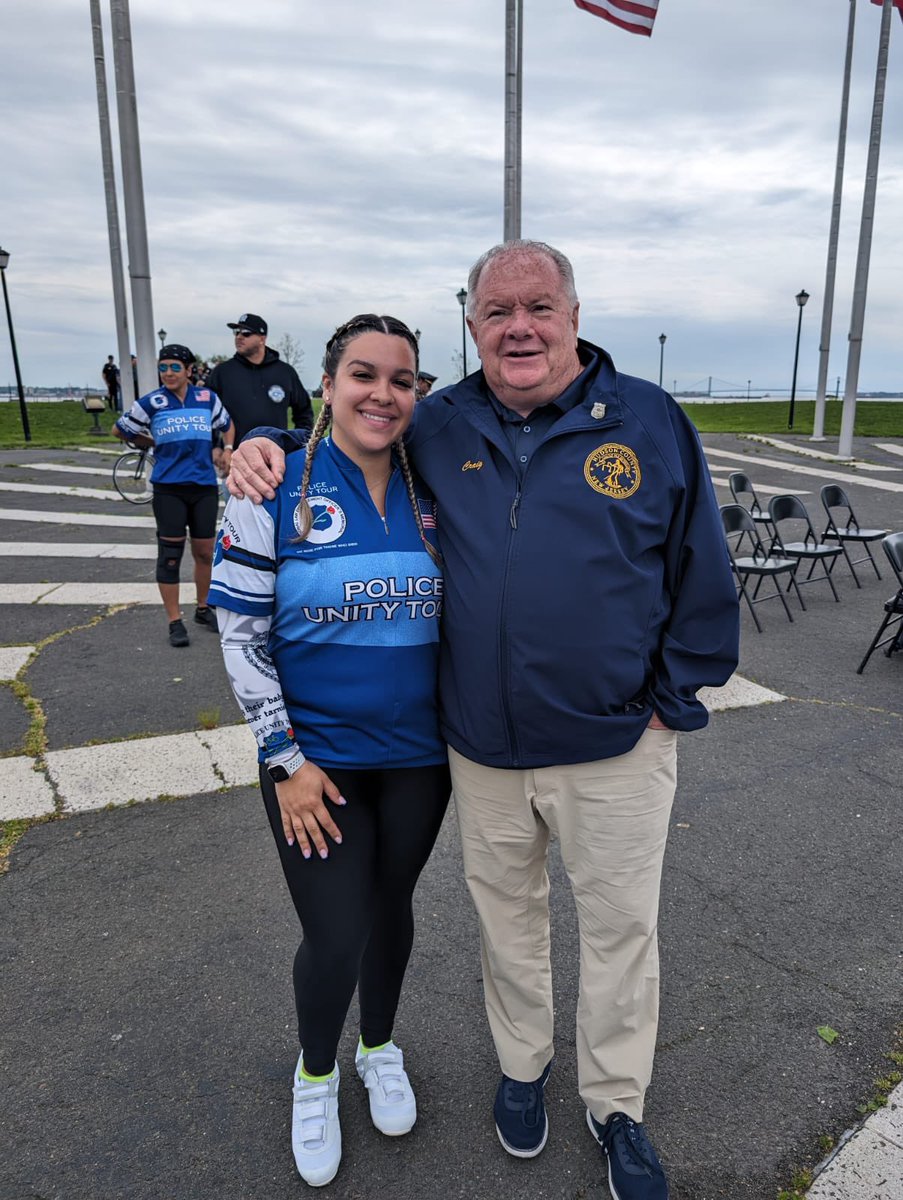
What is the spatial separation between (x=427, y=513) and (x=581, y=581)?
446mm

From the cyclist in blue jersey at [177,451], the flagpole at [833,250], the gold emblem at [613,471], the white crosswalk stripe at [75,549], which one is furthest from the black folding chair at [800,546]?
the flagpole at [833,250]

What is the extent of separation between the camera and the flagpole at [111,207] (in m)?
19.1

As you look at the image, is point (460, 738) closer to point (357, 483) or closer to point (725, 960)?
point (357, 483)

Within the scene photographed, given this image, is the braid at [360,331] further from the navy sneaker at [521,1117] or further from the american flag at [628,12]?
the american flag at [628,12]

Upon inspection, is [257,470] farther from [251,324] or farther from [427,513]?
[251,324]

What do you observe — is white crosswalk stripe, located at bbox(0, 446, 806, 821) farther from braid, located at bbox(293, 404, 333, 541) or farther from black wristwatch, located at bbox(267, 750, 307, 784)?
braid, located at bbox(293, 404, 333, 541)

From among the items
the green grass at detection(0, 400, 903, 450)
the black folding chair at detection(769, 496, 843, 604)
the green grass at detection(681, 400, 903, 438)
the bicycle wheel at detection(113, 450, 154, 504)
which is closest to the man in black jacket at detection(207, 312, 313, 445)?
the black folding chair at detection(769, 496, 843, 604)

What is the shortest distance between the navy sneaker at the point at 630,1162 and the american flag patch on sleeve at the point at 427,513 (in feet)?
5.34

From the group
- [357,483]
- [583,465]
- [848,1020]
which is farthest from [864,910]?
[357,483]

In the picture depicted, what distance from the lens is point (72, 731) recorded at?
493cm

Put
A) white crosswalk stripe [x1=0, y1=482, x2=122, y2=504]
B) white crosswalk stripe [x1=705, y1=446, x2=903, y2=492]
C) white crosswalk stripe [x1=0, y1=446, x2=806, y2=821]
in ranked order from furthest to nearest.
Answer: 1. white crosswalk stripe [x1=705, y1=446, x2=903, y2=492]
2. white crosswalk stripe [x1=0, y1=482, x2=122, y2=504]
3. white crosswalk stripe [x1=0, y1=446, x2=806, y2=821]

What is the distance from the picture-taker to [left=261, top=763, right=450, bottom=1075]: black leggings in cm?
210

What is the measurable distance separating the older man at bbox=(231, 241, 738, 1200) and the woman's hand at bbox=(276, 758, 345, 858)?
0.35m

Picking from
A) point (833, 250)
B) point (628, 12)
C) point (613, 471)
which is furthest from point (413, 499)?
point (833, 250)
